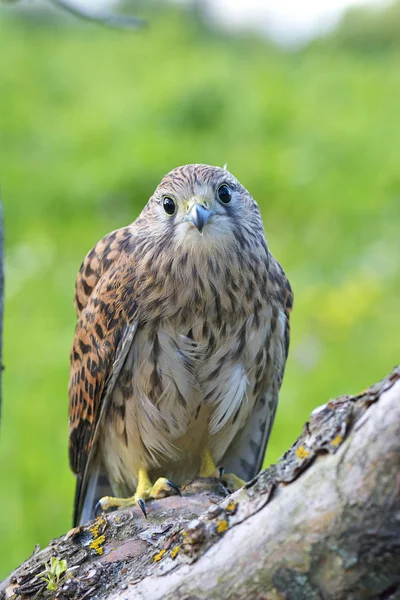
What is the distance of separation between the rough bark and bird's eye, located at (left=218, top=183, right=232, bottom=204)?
1520 mm

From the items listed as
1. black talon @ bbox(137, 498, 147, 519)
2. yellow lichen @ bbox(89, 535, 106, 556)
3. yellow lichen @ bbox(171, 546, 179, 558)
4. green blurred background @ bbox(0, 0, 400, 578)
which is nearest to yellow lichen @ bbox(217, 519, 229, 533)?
yellow lichen @ bbox(171, 546, 179, 558)

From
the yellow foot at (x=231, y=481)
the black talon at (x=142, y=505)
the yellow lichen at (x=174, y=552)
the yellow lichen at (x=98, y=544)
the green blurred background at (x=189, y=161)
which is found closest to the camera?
the yellow lichen at (x=174, y=552)

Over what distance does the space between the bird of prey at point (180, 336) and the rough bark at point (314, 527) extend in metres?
1.24

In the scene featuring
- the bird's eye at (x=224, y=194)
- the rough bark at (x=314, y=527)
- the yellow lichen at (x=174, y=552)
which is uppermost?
the bird's eye at (x=224, y=194)

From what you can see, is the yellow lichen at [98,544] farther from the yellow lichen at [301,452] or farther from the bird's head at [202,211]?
the bird's head at [202,211]

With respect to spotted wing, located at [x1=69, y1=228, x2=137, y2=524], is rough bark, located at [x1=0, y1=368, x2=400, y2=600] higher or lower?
lower

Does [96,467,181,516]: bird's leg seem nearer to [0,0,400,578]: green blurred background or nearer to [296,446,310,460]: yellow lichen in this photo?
[296,446,310,460]: yellow lichen

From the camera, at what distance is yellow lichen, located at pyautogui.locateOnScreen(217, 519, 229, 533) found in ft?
6.51

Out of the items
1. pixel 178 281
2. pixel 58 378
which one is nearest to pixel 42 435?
pixel 58 378

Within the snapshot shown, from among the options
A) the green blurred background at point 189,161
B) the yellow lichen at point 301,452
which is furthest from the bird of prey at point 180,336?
the green blurred background at point 189,161

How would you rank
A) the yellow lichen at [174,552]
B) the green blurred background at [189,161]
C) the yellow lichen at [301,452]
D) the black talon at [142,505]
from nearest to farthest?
the yellow lichen at [301,452] < the yellow lichen at [174,552] < the black talon at [142,505] < the green blurred background at [189,161]

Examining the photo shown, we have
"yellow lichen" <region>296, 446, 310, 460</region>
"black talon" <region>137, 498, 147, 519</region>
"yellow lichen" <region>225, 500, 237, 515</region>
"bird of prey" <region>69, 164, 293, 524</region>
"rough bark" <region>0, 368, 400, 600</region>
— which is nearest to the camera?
"rough bark" <region>0, 368, 400, 600</region>

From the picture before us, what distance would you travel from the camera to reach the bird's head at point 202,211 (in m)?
3.29

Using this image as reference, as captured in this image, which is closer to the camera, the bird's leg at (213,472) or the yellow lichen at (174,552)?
the yellow lichen at (174,552)
